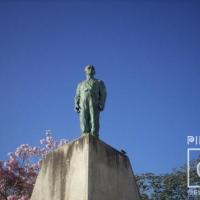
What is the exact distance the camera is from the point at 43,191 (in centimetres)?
872

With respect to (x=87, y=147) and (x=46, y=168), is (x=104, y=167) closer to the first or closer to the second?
(x=87, y=147)

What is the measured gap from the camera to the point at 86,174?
8094 mm

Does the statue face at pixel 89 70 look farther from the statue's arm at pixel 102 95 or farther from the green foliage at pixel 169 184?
the green foliage at pixel 169 184

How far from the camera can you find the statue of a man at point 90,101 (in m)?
8.99

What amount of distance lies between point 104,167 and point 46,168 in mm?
1247

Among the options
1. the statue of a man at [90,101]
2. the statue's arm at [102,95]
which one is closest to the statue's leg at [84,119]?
the statue of a man at [90,101]

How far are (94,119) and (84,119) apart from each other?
232 mm

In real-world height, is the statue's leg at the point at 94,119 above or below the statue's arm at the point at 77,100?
below

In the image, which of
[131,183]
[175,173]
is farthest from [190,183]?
[131,183]

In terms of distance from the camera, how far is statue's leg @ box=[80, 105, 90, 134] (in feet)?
29.5

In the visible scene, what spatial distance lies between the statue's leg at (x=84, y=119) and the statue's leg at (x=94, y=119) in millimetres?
122

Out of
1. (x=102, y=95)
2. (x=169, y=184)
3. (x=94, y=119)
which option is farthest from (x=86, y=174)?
(x=169, y=184)

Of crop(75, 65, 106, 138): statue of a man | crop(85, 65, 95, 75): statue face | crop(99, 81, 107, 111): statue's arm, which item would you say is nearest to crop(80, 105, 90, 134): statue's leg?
crop(75, 65, 106, 138): statue of a man

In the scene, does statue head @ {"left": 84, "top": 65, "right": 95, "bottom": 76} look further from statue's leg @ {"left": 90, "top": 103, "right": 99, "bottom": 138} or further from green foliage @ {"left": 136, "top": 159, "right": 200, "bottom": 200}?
→ green foliage @ {"left": 136, "top": 159, "right": 200, "bottom": 200}
